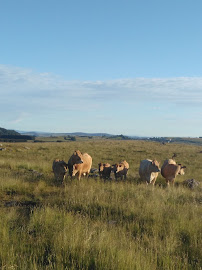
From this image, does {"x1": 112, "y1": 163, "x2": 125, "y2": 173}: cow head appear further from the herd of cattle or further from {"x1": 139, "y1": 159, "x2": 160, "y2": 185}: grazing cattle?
{"x1": 139, "y1": 159, "x2": 160, "y2": 185}: grazing cattle

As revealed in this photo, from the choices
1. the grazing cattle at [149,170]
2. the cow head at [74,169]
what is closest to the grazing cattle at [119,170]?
the grazing cattle at [149,170]

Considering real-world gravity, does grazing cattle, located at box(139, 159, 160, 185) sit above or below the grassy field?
above

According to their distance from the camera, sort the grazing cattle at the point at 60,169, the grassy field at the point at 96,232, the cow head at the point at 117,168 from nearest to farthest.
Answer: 1. the grassy field at the point at 96,232
2. the grazing cattle at the point at 60,169
3. the cow head at the point at 117,168

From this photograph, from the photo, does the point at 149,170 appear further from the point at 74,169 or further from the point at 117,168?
the point at 74,169

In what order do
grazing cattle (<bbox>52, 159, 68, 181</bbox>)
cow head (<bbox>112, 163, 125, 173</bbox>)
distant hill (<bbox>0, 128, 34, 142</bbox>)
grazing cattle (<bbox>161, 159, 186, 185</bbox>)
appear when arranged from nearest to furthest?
grazing cattle (<bbox>52, 159, 68, 181</bbox>)
grazing cattle (<bbox>161, 159, 186, 185</bbox>)
cow head (<bbox>112, 163, 125, 173</bbox>)
distant hill (<bbox>0, 128, 34, 142</bbox>)

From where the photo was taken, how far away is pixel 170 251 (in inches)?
172

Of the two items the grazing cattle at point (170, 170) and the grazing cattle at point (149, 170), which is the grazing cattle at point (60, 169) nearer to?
the grazing cattle at point (149, 170)

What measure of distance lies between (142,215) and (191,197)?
3.76 meters

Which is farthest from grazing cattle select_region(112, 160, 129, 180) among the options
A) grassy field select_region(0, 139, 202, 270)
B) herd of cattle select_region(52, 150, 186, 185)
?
grassy field select_region(0, 139, 202, 270)

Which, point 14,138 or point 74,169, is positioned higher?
point 74,169

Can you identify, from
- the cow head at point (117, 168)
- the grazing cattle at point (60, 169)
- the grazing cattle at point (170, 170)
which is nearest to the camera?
the grazing cattle at point (60, 169)

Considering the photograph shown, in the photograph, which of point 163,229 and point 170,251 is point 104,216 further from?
point 170,251

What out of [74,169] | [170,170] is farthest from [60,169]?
[170,170]

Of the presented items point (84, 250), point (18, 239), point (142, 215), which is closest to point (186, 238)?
point (142, 215)
